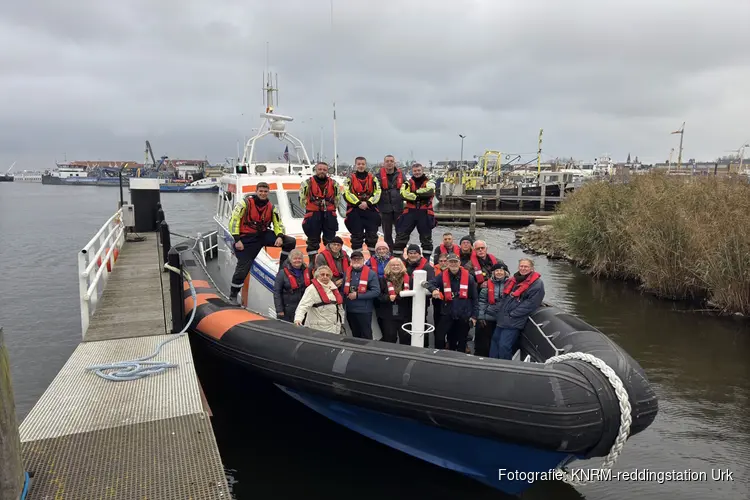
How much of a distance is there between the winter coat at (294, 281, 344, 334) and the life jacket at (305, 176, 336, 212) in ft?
5.43

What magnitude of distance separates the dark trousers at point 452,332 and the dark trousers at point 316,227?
1.92m

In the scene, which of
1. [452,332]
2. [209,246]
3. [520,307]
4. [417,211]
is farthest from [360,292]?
[209,246]

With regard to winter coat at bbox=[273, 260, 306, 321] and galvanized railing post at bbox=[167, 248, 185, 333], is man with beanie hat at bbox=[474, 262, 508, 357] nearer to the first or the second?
winter coat at bbox=[273, 260, 306, 321]

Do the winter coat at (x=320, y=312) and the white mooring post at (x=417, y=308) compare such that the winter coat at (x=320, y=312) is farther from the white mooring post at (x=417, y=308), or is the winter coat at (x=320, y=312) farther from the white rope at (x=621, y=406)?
the white rope at (x=621, y=406)

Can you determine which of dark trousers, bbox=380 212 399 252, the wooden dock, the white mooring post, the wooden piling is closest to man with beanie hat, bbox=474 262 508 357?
the white mooring post

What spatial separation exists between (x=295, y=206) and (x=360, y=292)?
132 inches

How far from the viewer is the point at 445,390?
3.52 meters

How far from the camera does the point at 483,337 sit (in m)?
5.01

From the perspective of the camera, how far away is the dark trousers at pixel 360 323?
484 centimetres

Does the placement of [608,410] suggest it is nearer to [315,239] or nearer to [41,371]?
[315,239]

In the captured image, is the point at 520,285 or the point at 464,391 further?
the point at 520,285

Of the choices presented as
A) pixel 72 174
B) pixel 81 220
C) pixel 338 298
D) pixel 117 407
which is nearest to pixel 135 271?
pixel 338 298

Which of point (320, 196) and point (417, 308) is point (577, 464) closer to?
point (417, 308)

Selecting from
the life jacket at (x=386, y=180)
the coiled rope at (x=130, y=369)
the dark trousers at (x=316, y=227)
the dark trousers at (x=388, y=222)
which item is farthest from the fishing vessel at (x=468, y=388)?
the dark trousers at (x=388, y=222)
